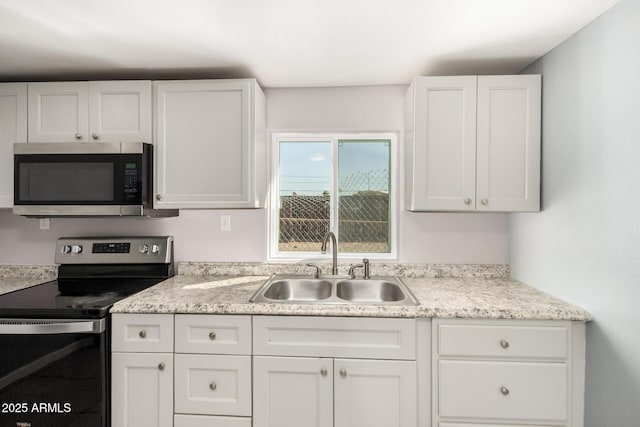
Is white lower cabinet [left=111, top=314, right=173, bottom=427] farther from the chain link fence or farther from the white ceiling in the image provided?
the white ceiling

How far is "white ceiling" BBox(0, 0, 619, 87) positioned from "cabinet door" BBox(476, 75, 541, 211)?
7.1 inches

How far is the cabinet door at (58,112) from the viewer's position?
6.48 ft

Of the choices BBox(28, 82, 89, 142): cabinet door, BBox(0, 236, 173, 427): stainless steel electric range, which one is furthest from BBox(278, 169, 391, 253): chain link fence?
BBox(28, 82, 89, 142): cabinet door

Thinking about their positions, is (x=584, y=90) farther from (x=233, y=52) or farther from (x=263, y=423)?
(x=263, y=423)

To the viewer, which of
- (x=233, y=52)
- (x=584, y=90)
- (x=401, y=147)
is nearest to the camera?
(x=584, y=90)

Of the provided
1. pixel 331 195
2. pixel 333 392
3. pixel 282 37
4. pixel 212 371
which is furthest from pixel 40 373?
pixel 282 37

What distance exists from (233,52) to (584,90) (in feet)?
5.52

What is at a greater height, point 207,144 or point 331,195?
point 207,144

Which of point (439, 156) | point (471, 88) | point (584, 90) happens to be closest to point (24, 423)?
point (439, 156)

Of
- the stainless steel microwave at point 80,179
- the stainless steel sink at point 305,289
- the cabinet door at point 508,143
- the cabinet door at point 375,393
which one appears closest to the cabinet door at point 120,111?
the stainless steel microwave at point 80,179

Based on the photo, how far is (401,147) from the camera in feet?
7.38

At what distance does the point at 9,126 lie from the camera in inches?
78.1

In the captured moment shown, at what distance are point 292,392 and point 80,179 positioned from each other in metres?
1.62

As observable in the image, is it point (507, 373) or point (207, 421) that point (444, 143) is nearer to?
point (507, 373)
